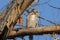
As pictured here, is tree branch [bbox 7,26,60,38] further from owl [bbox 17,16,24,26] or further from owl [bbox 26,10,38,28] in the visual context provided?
owl [bbox 26,10,38,28]

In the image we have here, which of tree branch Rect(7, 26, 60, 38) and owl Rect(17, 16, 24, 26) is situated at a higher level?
owl Rect(17, 16, 24, 26)

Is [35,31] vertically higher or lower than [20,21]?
lower

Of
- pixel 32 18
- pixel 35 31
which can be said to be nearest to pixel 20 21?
pixel 35 31

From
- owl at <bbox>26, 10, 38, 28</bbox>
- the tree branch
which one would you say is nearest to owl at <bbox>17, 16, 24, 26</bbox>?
the tree branch

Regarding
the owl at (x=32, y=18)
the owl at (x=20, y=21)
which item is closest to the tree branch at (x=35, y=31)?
the owl at (x=20, y=21)

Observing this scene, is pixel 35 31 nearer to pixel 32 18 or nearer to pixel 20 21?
pixel 20 21

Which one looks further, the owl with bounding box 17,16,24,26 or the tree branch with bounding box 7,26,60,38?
the owl with bounding box 17,16,24,26

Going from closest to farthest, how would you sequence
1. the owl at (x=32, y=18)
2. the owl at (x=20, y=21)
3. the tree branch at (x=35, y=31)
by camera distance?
1. the tree branch at (x=35, y=31)
2. the owl at (x=20, y=21)
3. the owl at (x=32, y=18)

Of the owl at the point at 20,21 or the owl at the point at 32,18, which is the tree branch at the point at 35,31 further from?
the owl at the point at 32,18

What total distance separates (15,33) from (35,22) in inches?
60.7

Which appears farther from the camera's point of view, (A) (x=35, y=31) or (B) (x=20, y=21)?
(B) (x=20, y=21)

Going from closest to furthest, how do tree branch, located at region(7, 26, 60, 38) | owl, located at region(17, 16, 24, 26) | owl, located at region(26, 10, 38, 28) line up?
tree branch, located at region(7, 26, 60, 38), owl, located at region(17, 16, 24, 26), owl, located at region(26, 10, 38, 28)

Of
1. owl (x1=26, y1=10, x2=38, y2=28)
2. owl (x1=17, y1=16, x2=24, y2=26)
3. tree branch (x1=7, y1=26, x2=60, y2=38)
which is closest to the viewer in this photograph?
tree branch (x1=7, y1=26, x2=60, y2=38)

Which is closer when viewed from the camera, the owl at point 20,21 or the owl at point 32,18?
the owl at point 20,21
